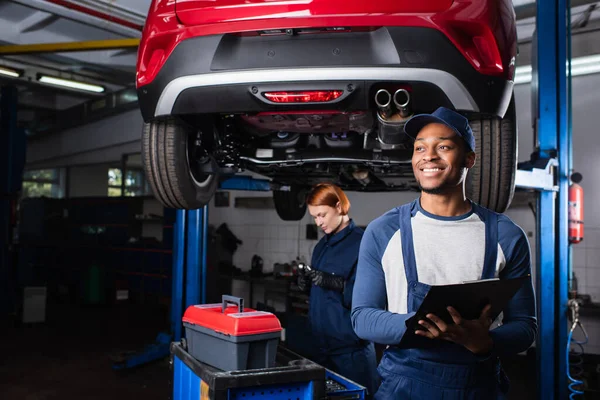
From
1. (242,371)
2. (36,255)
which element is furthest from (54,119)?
(242,371)

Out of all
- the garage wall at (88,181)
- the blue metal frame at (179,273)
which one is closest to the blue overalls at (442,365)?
the blue metal frame at (179,273)

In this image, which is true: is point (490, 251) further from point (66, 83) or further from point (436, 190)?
point (66, 83)

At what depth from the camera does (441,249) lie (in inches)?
52.6

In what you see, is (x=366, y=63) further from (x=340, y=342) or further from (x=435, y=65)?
(x=340, y=342)

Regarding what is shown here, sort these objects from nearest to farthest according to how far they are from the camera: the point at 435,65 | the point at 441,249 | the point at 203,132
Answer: the point at 441,249
the point at 435,65
the point at 203,132

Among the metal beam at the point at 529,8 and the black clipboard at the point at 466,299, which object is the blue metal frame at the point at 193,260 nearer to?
the black clipboard at the point at 466,299

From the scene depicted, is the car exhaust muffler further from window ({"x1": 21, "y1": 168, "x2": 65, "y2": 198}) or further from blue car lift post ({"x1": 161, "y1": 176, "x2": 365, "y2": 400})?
window ({"x1": 21, "y1": 168, "x2": 65, "y2": 198})

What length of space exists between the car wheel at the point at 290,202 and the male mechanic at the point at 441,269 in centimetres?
323

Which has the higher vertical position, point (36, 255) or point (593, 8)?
point (593, 8)

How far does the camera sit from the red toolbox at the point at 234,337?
1.78m

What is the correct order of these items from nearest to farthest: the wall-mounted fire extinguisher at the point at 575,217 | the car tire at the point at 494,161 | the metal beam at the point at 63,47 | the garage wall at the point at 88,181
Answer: the car tire at the point at 494,161 → the wall-mounted fire extinguisher at the point at 575,217 → the metal beam at the point at 63,47 → the garage wall at the point at 88,181

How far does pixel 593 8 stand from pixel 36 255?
10.1 meters

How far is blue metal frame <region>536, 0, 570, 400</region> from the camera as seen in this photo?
128 inches

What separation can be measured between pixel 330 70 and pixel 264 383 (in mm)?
1104
